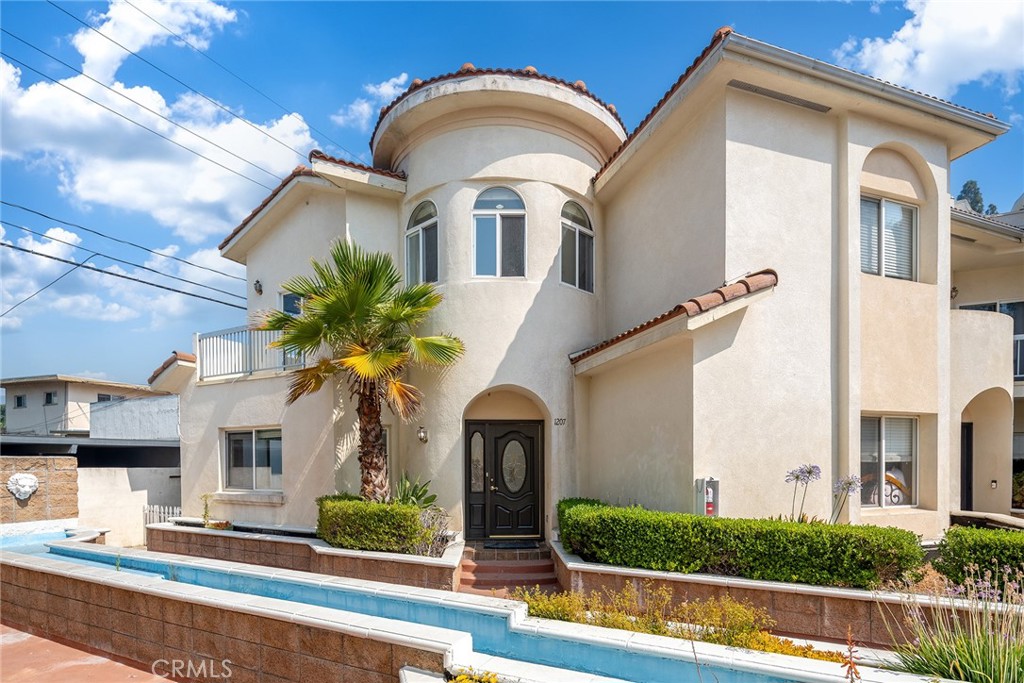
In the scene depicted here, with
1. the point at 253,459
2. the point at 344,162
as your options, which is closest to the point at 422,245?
the point at 344,162

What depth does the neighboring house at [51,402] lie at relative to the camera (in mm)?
30781

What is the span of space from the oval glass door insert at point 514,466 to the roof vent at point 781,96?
8.76 m

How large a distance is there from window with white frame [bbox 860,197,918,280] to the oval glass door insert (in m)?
8.22

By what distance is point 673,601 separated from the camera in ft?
28.5

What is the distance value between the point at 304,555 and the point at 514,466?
4.99 meters

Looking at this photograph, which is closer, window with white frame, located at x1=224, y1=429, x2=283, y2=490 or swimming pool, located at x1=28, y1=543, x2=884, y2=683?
swimming pool, located at x1=28, y1=543, x2=884, y2=683

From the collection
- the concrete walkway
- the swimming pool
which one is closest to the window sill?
the swimming pool

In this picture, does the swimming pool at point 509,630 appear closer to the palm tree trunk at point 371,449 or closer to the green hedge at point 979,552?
the palm tree trunk at point 371,449

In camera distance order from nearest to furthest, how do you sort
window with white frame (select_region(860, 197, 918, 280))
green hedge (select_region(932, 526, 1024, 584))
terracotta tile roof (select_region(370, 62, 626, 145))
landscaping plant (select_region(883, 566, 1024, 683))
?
landscaping plant (select_region(883, 566, 1024, 683)) < green hedge (select_region(932, 526, 1024, 584)) < window with white frame (select_region(860, 197, 918, 280)) < terracotta tile roof (select_region(370, 62, 626, 145))

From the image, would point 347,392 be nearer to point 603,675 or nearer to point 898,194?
point 603,675

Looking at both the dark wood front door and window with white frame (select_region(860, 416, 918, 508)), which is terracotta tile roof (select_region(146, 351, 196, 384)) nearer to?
the dark wood front door

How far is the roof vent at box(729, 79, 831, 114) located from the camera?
10.2 meters

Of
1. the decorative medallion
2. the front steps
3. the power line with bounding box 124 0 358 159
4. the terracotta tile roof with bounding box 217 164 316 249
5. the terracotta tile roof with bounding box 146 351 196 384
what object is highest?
the power line with bounding box 124 0 358 159

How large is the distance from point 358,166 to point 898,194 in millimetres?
11629
